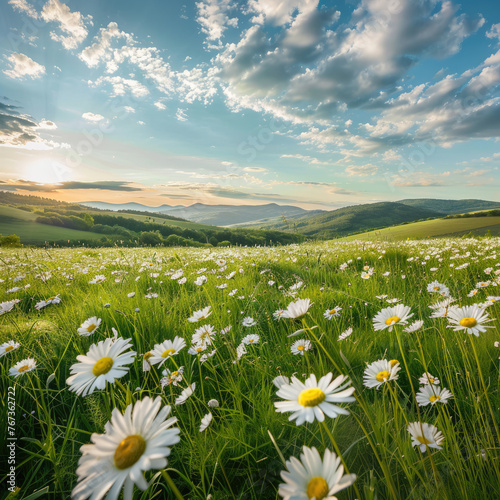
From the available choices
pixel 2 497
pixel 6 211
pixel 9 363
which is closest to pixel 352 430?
pixel 2 497

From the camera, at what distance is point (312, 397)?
2.93 feet

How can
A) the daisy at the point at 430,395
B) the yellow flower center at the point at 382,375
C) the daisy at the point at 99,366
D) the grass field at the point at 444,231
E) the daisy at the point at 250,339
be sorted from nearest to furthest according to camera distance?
1. the daisy at the point at 99,366
2. the yellow flower center at the point at 382,375
3. the daisy at the point at 430,395
4. the daisy at the point at 250,339
5. the grass field at the point at 444,231

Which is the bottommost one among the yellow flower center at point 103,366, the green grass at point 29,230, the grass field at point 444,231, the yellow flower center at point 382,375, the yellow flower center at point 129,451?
the green grass at point 29,230

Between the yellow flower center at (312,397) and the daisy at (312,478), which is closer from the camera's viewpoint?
the daisy at (312,478)

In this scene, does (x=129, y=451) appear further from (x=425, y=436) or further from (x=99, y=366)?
(x=425, y=436)

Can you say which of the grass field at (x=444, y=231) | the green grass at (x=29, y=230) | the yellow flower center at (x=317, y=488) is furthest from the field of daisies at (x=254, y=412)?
the green grass at (x=29, y=230)

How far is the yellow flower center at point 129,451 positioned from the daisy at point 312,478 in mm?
395

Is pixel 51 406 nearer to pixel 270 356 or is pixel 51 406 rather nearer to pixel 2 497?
pixel 2 497

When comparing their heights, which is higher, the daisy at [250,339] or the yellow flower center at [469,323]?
the yellow flower center at [469,323]

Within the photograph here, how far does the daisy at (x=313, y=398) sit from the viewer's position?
0.83m

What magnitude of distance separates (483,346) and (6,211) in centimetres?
6648

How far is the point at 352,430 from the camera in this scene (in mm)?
1637

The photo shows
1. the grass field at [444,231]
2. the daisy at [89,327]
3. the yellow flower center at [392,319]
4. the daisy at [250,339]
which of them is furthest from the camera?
the grass field at [444,231]

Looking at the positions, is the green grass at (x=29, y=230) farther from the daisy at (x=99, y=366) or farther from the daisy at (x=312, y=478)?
the daisy at (x=312, y=478)
